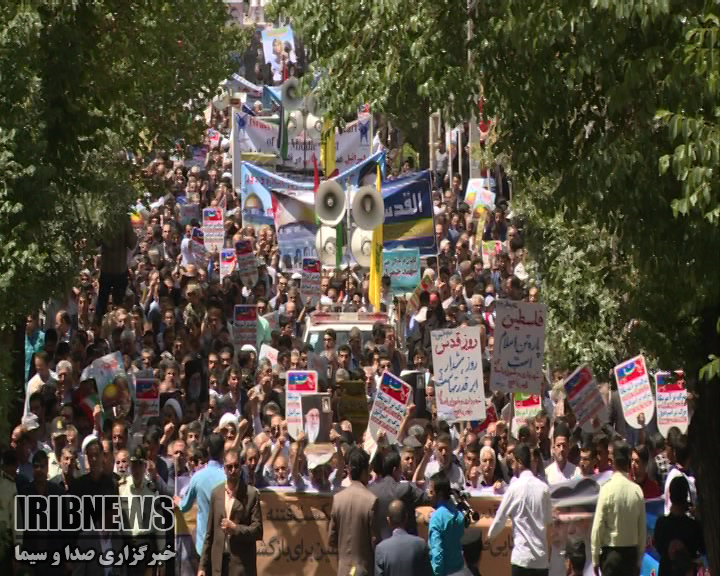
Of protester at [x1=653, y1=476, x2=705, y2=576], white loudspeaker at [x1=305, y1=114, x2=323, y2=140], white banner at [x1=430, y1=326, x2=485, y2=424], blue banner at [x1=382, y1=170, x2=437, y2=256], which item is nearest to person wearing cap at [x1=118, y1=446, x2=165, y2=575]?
Result: protester at [x1=653, y1=476, x2=705, y2=576]

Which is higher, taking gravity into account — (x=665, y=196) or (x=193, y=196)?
(x=193, y=196)

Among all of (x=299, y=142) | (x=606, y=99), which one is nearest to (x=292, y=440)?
(x=606, y=99)

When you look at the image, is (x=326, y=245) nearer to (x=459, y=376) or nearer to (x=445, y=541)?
(x=459, y=376)

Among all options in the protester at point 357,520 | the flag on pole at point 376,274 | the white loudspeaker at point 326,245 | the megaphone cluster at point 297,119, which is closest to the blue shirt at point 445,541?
the protester at point 357,520

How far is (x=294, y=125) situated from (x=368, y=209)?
13145 millimetres

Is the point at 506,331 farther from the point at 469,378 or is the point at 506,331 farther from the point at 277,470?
the point at 277,470

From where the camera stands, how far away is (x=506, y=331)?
1939cm

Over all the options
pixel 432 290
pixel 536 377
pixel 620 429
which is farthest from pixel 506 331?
pixel 432 290

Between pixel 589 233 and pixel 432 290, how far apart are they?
5.92 m

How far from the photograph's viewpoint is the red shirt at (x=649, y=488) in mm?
16656

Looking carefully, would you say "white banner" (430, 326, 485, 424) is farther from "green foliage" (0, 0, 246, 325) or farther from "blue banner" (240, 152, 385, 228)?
"blue banner" (240, 152, 385, 228)

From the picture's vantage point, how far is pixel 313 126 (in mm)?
41156

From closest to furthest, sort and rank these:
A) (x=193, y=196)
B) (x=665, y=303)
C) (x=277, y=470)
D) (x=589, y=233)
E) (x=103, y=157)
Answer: (x=665, y=303) < (x=277, y=470) < (x=589, y=233) < (x=103, y=157) < (x=193, y=196)

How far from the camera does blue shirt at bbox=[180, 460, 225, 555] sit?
52.0 ft
